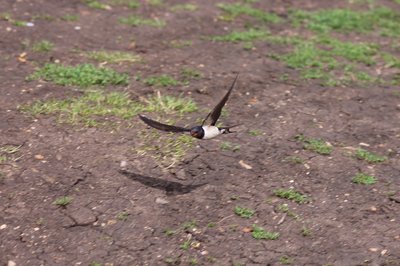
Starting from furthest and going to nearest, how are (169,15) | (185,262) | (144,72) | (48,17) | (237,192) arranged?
(169,15)
(48,17)
(144,72)
(237,192)
(185,262)

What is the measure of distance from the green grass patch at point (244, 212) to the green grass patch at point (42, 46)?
9.93 ft

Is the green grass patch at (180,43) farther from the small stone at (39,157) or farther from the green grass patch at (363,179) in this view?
the green grass patch at (363,179)

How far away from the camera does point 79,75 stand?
19.3ft

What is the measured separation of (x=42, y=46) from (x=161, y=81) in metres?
1.33

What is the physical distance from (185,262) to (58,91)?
2430 mm

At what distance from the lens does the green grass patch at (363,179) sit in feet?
15.4

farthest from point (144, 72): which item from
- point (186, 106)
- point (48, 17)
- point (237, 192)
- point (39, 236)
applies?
point (39, 236)

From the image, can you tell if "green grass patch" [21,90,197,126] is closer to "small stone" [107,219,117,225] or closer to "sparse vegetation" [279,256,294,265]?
"small stone" [107,219,117,225]

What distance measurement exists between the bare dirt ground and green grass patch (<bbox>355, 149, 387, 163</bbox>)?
0.24ft

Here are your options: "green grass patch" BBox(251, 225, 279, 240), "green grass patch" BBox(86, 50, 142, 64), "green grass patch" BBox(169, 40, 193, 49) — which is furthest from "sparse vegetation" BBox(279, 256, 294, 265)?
"green grass patch" BBox(169, 40, 193, 49)

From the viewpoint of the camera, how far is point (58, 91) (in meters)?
5.62

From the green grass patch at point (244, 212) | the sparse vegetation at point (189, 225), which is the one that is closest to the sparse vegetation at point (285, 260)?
the green grass patch at point (244, 212)

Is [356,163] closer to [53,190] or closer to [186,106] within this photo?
[186,106]

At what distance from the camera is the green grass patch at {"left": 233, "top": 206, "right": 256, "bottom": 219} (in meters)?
4.22
